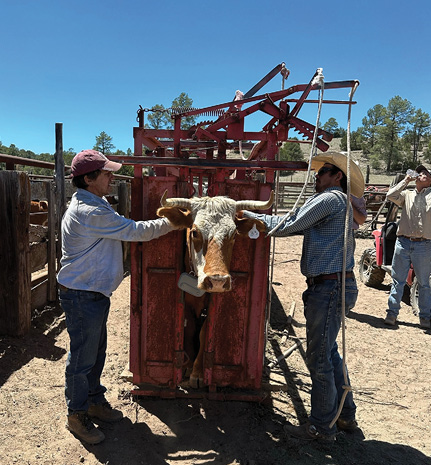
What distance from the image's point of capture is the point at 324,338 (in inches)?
114

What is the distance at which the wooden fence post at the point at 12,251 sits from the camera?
4477 mm

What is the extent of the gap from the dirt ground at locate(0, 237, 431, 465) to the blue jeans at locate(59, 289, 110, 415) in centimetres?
Answer: 40

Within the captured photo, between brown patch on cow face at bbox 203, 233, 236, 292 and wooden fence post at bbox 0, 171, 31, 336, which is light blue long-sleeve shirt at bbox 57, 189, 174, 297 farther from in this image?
wooden fence post at bbox 0, 171, 31, 336

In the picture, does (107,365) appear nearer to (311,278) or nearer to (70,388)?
(70,388)

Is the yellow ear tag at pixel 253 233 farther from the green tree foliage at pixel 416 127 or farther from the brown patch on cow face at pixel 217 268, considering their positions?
the green tree foliage at pixel 416 127

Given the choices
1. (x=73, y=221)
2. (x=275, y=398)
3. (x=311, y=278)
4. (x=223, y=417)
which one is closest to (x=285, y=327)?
(x=275, y=398)

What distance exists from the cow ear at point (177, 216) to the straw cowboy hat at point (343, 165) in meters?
1.31

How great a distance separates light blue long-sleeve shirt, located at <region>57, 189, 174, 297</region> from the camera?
2.80 m

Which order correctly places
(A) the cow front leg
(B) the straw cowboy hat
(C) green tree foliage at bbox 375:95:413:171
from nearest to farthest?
1. (B) the straw cowboy hat
2. (A) the cow front leg
3. (C) green tree foliage at bbox 375:95:413:171

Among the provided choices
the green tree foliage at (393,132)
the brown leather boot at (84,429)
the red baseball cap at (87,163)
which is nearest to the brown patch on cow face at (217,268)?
the red baseball cap at (87,163)

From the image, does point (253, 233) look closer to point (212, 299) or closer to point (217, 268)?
point (217, 268)

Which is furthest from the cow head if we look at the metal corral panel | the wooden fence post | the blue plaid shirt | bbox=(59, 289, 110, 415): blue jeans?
the wooden fence post

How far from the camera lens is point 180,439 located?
121 inches

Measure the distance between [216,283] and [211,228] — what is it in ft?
1.62
